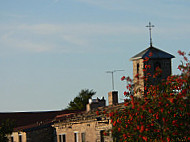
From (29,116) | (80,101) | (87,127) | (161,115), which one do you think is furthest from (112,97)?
(80,101)

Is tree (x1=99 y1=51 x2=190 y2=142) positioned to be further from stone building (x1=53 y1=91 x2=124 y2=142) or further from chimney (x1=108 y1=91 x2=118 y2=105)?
chimney (x1=108 y1=91 x2=118 y2=105)

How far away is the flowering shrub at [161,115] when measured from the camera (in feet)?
67.7

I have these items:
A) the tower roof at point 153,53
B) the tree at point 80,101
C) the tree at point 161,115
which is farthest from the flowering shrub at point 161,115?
the tree at point 80,101

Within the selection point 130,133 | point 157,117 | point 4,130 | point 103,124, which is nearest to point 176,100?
point 157,117

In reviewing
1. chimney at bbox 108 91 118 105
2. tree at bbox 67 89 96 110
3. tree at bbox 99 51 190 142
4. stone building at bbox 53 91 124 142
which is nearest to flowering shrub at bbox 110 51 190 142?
tree at bbox 99 51 190 142

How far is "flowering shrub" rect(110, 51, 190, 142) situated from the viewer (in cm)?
2064

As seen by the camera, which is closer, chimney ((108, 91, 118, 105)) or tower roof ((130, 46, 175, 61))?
chimney ((108, 91, 118, 105))

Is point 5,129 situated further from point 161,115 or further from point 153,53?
point 161,115

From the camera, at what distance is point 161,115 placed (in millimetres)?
21141

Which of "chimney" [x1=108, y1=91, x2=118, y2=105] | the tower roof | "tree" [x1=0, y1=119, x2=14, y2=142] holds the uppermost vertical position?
the tower roof

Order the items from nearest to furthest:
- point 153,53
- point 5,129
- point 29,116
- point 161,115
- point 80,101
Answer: point 161,115 < point 5,129 < point 153,53 < point 29,116 < point 80,101

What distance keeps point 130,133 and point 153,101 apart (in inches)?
65.1

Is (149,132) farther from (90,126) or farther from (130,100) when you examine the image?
(90,126)

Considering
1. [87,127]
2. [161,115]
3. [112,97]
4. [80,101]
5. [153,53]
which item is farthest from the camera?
[80,101]
